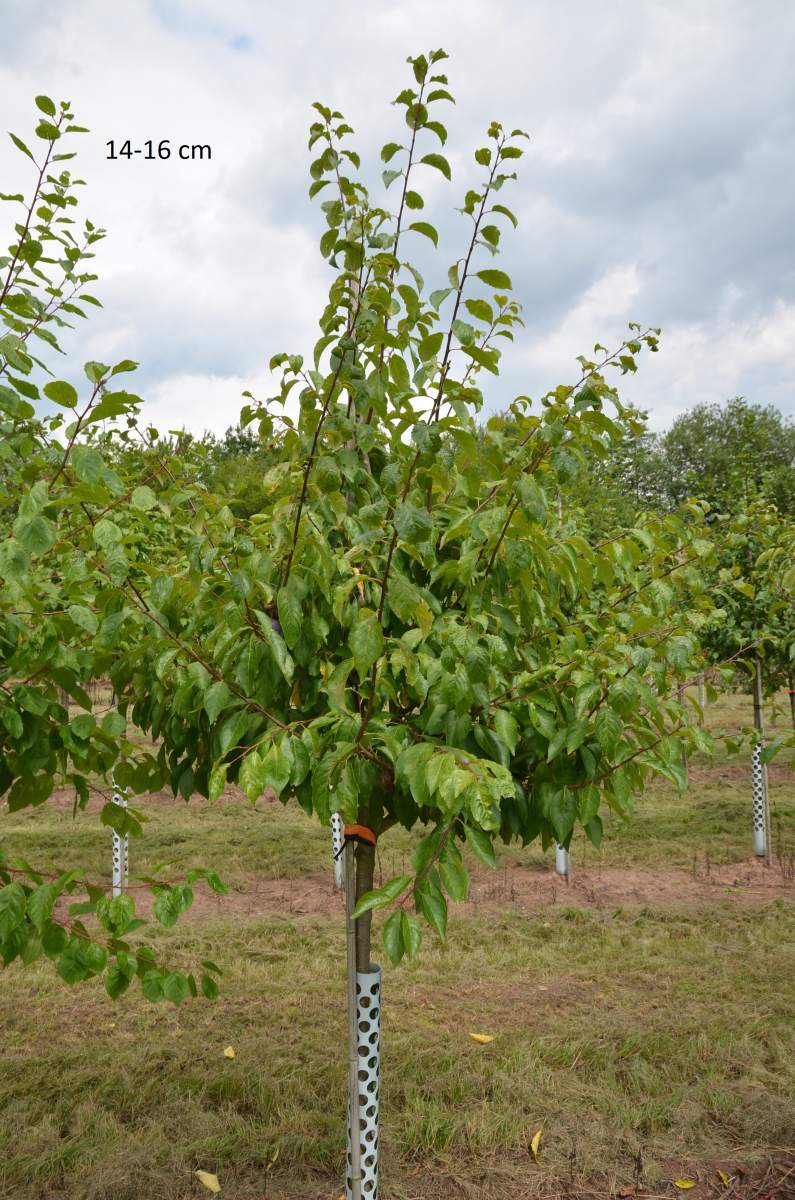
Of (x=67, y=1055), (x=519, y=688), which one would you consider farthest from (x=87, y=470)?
(x=67, y=1055)

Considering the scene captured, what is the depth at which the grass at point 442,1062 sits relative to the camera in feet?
12.9

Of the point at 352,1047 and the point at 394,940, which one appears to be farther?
the point at 352,1047

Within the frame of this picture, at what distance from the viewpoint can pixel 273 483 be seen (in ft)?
8.86

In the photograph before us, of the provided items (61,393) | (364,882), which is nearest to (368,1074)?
(364,882)

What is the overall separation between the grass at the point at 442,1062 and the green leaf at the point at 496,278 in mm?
3679

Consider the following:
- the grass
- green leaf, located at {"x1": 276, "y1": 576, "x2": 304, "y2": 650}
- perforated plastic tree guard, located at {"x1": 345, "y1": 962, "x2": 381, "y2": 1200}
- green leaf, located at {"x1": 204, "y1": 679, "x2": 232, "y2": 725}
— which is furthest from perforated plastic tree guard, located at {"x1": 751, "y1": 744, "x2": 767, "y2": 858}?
green leaf, located at {"x1": 204, "y1": 679, "x2": 232, "y2": 725}

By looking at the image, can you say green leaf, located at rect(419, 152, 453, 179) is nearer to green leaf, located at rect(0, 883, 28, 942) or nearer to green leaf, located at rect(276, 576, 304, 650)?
green leaf, located at rect(276, 576, 304, 650)

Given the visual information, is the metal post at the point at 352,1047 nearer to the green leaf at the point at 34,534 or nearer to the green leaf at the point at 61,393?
the green leaf at the point at 34,534

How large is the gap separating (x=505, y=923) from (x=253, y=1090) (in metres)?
3.25

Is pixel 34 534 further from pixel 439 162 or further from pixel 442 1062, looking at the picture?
pixel 442 1062

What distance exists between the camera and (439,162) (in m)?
2.49

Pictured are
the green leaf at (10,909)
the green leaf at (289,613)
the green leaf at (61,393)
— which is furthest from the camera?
the green leaf at (289,613)

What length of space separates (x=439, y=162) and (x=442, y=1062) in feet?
15.0

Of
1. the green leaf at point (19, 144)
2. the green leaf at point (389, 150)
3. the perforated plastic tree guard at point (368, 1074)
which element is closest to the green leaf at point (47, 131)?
the green leaf at point (19, 144)
